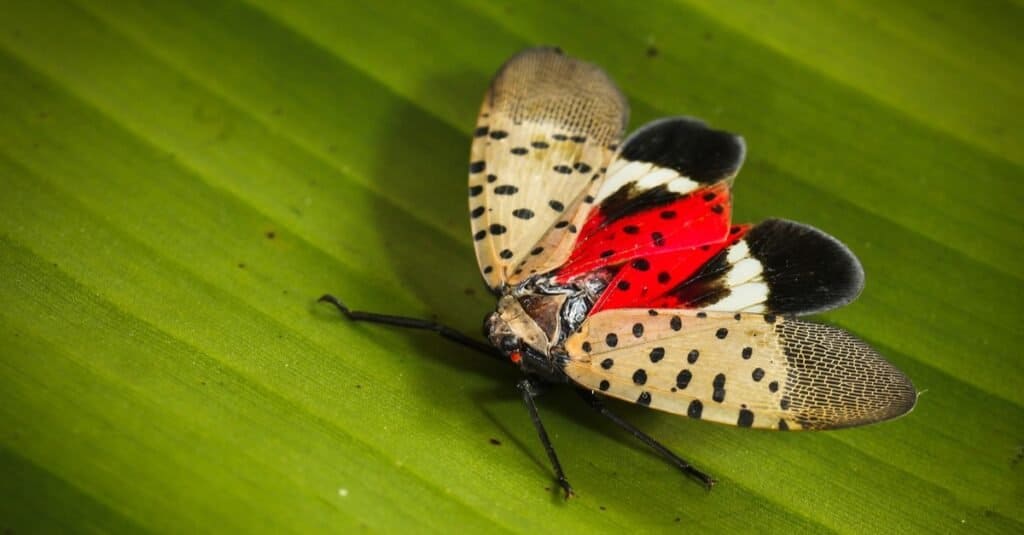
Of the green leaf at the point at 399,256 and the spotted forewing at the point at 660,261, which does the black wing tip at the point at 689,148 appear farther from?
the green leaf at the point at 399,256

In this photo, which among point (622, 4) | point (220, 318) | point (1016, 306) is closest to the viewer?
point (220, 318)

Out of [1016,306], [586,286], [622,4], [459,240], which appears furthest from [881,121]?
[459,240]

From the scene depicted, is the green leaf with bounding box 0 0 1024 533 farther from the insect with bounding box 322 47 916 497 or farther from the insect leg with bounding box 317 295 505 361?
the insect with bounding box 322 47 916 497

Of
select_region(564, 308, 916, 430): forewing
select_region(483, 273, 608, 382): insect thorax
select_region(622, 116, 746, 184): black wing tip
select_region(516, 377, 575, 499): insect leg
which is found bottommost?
select_region(516, 377, 575, 499): insect leg

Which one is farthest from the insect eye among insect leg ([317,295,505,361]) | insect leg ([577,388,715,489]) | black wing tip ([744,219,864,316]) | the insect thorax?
black wing tip ([744,219,864,316])

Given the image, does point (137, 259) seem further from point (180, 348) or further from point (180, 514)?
point (180, 514)

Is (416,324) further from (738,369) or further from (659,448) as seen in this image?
(738,369)
